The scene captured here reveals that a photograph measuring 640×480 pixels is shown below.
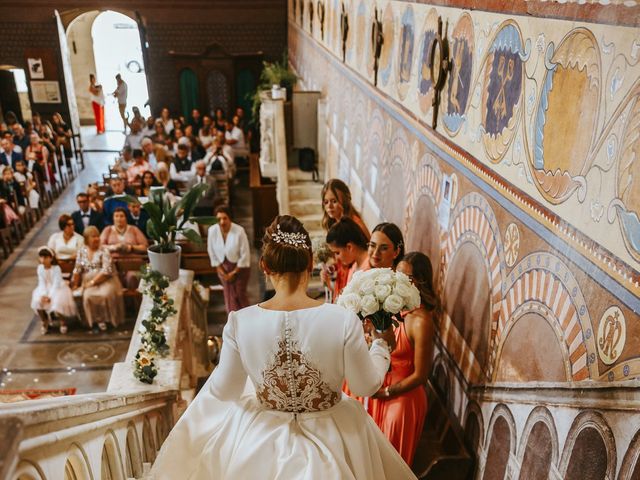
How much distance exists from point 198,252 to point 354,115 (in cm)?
348

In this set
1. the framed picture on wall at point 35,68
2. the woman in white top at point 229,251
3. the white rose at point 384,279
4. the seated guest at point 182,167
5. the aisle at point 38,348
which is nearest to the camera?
the white rose at point 384,279

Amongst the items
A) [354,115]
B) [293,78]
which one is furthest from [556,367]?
[293,78]

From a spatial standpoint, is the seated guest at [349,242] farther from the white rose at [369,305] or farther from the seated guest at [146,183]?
the seated guest at [146,183]

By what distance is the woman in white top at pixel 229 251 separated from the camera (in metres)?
7.31

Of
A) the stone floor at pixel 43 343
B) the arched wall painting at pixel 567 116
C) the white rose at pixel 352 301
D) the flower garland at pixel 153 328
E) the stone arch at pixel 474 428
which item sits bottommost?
the stone floor at pixel 43 343

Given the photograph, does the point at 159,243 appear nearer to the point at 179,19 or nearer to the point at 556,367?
the point at 556,367

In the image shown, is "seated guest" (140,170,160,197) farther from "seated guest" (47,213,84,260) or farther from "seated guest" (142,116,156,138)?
"seated guest" (142,116,156,138)

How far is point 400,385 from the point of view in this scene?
3.27 meters

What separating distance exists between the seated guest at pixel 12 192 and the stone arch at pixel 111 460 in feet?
30.2

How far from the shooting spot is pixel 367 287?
9.11ft

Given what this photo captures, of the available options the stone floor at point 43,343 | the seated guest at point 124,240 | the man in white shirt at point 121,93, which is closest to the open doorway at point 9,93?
the man in white shirt at point 121,93

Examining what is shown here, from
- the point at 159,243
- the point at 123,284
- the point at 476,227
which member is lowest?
the point at 123,284

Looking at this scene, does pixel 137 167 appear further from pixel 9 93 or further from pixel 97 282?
pixel 9 93

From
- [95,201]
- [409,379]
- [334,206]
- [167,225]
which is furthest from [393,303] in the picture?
[95,201]
